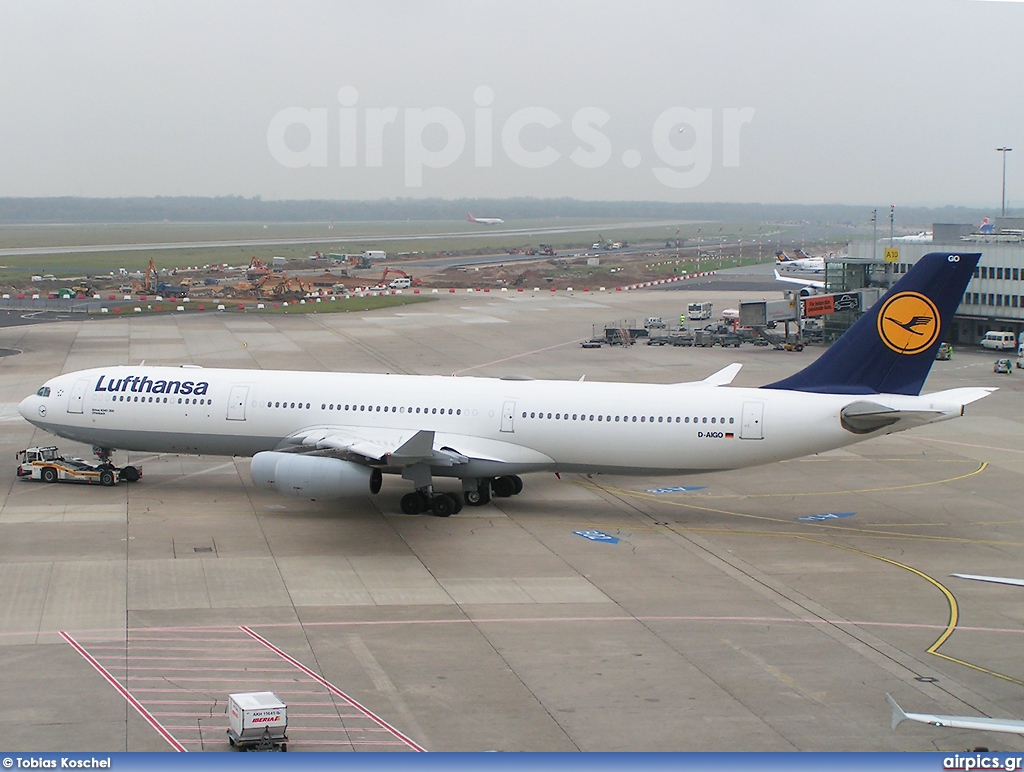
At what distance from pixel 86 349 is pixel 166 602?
4439 centimetres

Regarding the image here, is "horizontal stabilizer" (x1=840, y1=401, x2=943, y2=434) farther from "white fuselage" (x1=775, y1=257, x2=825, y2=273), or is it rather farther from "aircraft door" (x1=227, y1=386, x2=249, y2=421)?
"white fuselage" (x1=775, y1=257, x2=825, y2=273)

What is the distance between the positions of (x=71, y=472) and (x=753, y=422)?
19.7 m

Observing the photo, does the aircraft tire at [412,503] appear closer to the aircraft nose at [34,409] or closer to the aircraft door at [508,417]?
the aircraft door at [508,417]

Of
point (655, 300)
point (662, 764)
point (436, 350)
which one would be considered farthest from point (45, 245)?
point (662, 764)

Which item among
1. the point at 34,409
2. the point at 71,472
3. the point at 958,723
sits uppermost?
the point at 34,409

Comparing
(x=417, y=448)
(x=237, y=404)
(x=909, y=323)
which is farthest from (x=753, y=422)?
(x=237, y=404)

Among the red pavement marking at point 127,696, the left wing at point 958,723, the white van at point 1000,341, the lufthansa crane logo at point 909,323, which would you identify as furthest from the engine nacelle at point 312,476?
the white van at point 1000,341

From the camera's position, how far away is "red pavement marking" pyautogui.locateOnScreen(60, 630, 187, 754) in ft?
53.0

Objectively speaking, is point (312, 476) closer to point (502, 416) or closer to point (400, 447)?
point (400, 447)

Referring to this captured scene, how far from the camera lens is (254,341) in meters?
68.0

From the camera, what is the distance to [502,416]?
102ft

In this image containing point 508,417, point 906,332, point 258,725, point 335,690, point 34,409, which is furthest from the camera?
point 34,409

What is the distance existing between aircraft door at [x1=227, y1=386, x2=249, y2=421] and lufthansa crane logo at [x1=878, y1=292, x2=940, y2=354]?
57.3 feet

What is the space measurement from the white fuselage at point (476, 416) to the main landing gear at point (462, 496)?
2.41 feet
